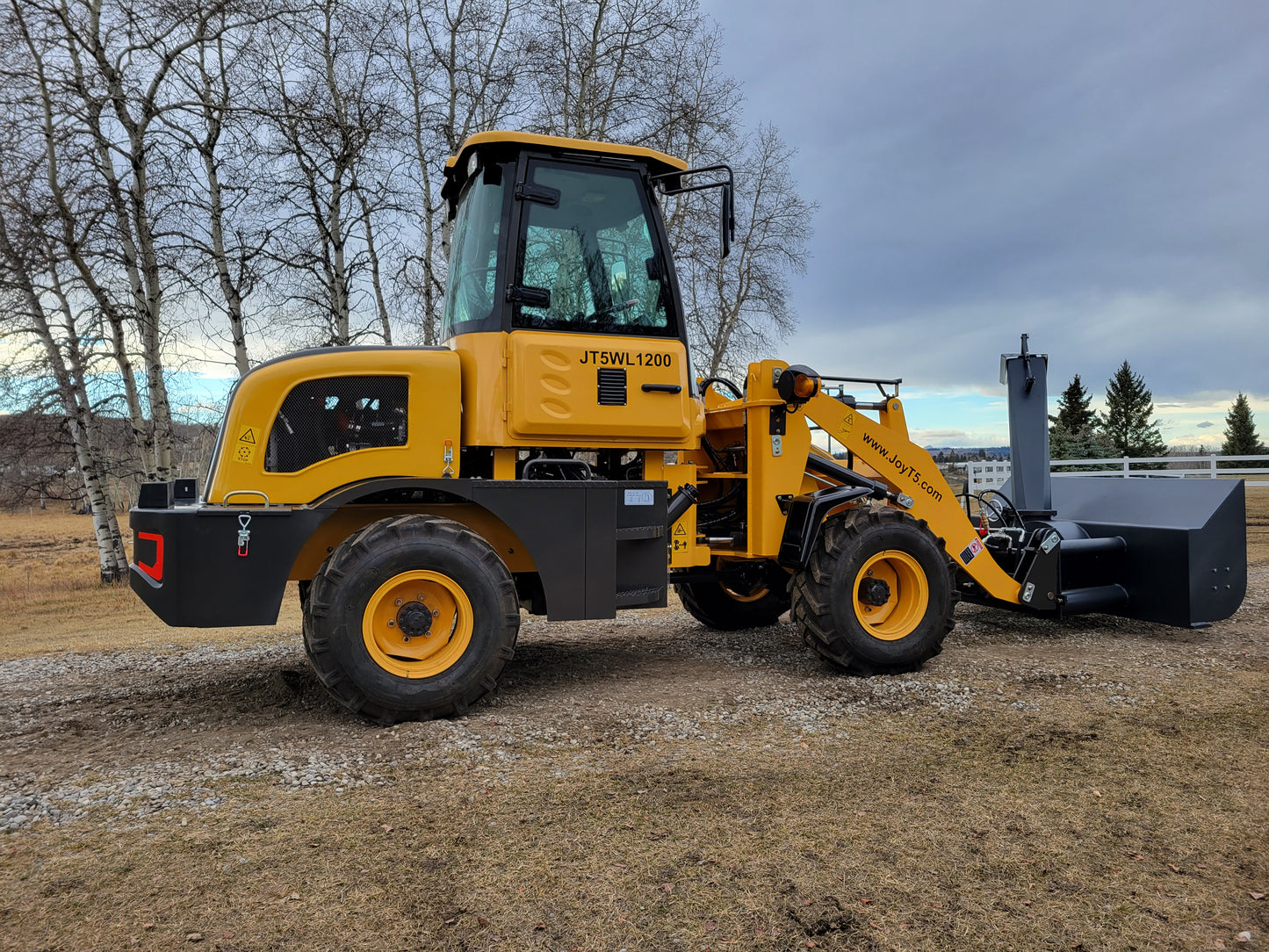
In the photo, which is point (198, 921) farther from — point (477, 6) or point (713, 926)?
point (477, 6)

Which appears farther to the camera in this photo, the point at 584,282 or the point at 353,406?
the point at 584,282

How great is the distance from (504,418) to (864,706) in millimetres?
2746

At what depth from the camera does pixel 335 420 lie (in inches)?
192

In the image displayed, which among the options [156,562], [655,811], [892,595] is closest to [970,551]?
[892,595]

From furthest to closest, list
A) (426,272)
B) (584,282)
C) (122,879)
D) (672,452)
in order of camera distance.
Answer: (426,272)
(672,452)
(584,282)
(122,879)

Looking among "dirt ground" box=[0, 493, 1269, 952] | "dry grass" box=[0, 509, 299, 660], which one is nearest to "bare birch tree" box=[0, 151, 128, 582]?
"dry grass" box=[0, 509, 299, 660]

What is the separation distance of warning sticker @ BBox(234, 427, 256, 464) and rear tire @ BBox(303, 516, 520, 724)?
0.72 m

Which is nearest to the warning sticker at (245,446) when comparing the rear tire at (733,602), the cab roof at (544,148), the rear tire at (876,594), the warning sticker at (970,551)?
the cab roof at (544,148)

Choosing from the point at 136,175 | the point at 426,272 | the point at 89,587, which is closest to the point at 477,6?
the point at 426,272

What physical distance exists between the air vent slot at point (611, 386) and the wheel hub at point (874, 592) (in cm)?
216

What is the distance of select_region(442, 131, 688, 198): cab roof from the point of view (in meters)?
5.21

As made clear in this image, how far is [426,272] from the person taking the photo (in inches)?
605

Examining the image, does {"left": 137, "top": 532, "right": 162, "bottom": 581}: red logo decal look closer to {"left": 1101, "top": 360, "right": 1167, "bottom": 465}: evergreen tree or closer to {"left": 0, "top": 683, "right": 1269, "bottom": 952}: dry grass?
{"left": 0, "top": 683, "right": 1269, "bottom": 952}: dry grass

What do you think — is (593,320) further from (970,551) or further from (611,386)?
(970,551)
